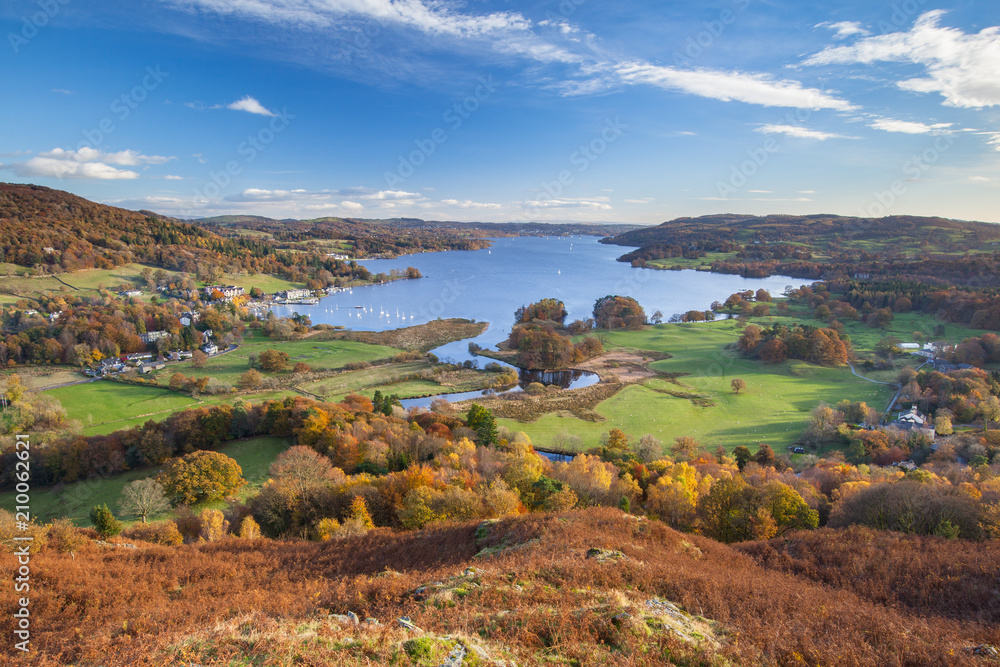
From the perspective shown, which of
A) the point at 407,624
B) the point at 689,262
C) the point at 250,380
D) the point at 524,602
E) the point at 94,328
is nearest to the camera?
the point at 407,624

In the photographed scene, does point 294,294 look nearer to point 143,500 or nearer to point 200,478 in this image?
point 200,478

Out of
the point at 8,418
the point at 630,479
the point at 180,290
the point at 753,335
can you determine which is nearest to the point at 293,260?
the point at 180,290

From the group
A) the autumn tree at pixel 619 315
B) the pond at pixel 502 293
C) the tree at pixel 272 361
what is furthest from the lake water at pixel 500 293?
the tree at pixel 272 361

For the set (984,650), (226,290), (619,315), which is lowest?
(619,315)

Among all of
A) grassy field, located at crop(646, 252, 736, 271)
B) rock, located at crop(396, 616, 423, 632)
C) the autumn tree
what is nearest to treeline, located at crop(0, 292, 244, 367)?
the autumn tree

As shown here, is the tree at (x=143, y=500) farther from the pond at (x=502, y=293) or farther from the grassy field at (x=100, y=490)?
the pond at (x=502, y=293)

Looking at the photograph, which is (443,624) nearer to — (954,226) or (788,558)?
(788,558)

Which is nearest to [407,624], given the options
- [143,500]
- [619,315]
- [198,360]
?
[143,500]
